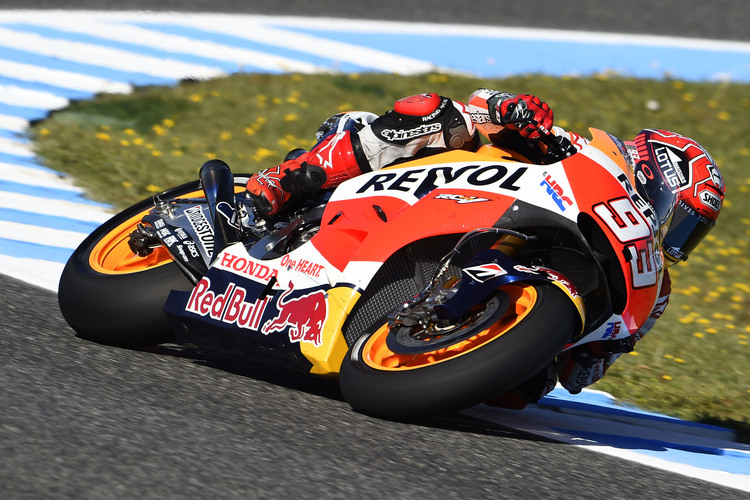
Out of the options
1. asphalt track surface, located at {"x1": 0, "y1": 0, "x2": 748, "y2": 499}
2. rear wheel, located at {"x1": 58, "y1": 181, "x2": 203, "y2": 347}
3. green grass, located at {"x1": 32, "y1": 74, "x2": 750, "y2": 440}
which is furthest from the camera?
green grass, located at {"x1": 32, "y1": 74, "x2": 750, "y2": 440}

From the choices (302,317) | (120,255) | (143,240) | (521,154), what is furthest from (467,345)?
(120,255)

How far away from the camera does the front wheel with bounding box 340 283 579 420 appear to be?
3.75 meters

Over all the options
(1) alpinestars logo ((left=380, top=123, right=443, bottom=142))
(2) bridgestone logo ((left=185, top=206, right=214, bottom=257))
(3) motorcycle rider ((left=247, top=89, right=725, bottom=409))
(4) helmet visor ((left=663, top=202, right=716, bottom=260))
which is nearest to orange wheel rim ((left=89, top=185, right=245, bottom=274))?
(2) bridgestone logo ((left=185, top=206, right=214, bottom=257))

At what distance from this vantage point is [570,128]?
36.8 ft

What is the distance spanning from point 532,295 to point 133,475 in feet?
5.26

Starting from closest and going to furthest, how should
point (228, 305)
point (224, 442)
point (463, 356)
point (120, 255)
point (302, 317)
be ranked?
point (224, 442) < point (463, 356) < point (302, 317) < point (228, 305) < point (120, 255)

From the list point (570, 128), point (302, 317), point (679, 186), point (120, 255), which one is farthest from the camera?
point (570, 128)

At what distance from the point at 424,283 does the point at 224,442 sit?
1.17 metres

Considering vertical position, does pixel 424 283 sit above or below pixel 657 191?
below

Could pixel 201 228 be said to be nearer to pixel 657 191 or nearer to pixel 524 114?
pixel 524 114

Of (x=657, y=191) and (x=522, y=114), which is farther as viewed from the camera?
(x=657, y=191)

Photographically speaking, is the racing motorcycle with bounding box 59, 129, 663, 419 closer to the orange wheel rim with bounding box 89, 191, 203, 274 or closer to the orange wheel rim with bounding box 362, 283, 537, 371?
the orange wheel rim with bounding box 362, 283, 537, 371

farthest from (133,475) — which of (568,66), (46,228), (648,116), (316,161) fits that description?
(568,66)

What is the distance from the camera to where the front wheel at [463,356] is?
3.75 meters
